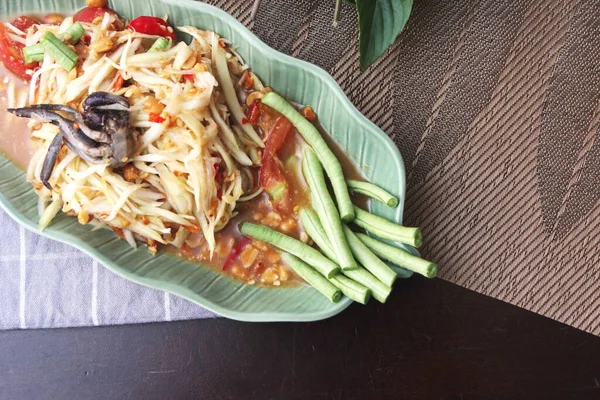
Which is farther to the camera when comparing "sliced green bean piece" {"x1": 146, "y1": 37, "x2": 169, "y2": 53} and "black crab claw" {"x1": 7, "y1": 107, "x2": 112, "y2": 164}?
"sliced green bean piece" {"x1": 146, "y1": 37, "x2": 169, "y2": 53}

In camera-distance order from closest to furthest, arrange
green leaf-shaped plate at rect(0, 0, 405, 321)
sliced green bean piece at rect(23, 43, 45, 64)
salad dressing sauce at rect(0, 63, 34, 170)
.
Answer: green leaf-shaped plate at rect(0, 0, 405, 321) < sliced green bean piece at rect(23, 43, 45, 64) < salad dressing sauce at rect(0, 63, 34, 170)

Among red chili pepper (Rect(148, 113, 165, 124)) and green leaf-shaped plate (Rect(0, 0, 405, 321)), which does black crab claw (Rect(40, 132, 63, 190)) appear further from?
red chili pepper (Rect(148, 113, 165, 124))

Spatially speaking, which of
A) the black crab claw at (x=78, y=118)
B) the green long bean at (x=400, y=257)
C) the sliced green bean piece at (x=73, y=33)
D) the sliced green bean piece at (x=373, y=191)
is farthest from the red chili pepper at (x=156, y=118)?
the green long bean at (x=400, y=257)

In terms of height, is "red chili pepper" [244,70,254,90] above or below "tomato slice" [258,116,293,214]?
above

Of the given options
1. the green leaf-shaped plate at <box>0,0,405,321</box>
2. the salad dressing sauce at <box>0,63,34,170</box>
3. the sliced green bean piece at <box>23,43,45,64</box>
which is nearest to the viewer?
the green leaf-shaped plate at <box>0,0,405,321</box>

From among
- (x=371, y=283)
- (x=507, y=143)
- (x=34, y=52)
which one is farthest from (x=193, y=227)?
(x=507, y=143)

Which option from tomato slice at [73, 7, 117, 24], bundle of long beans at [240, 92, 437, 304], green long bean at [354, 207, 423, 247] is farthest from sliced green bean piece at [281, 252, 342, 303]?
tomato slice at [73, 7, 117, 24]

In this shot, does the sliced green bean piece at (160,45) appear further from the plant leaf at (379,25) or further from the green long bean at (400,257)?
the green long bean at (400,257)
